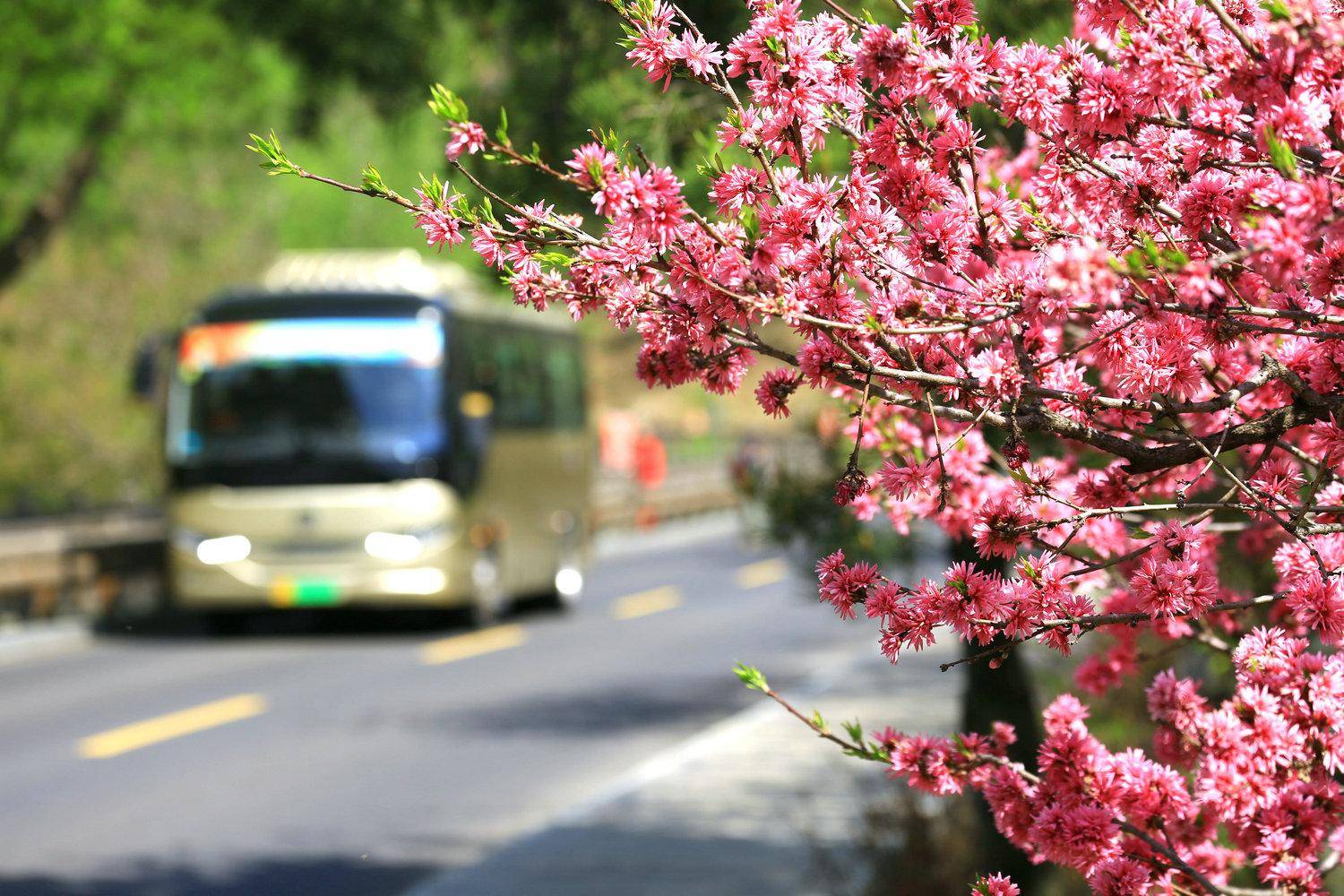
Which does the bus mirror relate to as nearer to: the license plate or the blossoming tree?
the license plate

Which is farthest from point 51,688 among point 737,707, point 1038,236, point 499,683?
point 1038,236

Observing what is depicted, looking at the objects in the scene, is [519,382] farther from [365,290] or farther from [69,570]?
[69,570]

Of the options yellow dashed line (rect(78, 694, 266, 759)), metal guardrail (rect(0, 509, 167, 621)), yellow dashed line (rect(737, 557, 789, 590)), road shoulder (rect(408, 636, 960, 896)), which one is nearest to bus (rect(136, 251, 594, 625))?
metal guardrail (rect(0, 509, 167, 621))

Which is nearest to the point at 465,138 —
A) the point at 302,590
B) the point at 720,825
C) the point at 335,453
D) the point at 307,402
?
the point at 720,825

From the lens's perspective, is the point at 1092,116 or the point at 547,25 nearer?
the point at 1092,116

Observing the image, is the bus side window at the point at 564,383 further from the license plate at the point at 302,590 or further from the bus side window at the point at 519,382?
the license plate at the point at 302,590

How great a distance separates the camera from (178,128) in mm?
29234

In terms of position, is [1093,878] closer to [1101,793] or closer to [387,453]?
[1101,793]

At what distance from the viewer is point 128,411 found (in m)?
30.7

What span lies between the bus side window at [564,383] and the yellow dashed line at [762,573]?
3281mm

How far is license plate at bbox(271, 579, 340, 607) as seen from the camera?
65.2 feet

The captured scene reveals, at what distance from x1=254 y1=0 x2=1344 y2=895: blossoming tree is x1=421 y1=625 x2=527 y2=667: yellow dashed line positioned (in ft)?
49.5

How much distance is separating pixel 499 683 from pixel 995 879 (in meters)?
13.6

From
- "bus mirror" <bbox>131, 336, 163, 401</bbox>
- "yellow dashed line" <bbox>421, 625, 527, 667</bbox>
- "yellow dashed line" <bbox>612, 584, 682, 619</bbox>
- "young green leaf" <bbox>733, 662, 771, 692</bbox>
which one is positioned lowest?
"yellow dashed line" <bbox>612, 584, 682, 619</bbox>
